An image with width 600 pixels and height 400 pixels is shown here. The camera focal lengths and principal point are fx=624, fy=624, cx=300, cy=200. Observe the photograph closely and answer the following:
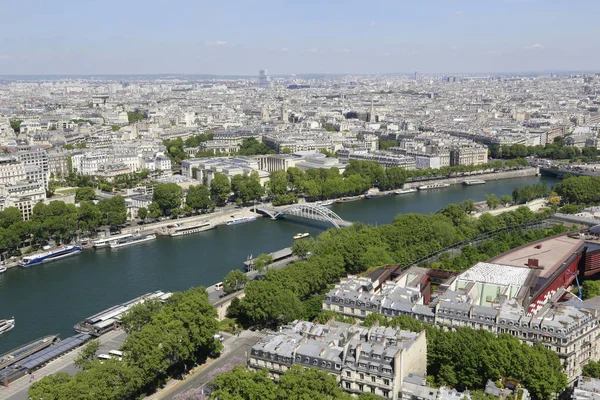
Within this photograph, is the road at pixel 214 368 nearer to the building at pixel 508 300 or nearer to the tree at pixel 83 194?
the building at pixel 508 300

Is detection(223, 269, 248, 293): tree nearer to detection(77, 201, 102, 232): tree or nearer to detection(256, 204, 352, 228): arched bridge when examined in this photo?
detection(256, 204, 352, 228): arched bridge

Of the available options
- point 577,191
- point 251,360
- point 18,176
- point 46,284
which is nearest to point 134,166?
point 18,176

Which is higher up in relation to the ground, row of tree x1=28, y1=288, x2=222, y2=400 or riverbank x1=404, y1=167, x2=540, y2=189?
row of tree x1=28, y1=288, x2=222, y2=400

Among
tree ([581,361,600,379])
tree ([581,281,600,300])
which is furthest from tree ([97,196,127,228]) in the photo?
tree ([581,361,600,379])

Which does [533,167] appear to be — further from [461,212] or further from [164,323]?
[164,323]

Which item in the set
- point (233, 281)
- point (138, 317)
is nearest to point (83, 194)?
point (233, 281)

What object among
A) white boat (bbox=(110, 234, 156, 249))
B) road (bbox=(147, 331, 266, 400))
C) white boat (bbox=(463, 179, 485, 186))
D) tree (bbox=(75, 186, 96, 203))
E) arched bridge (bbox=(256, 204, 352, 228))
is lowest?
white boat (bbox=(463, 179, 485, 186))

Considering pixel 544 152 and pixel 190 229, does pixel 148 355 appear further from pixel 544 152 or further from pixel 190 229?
pixel 544 152
